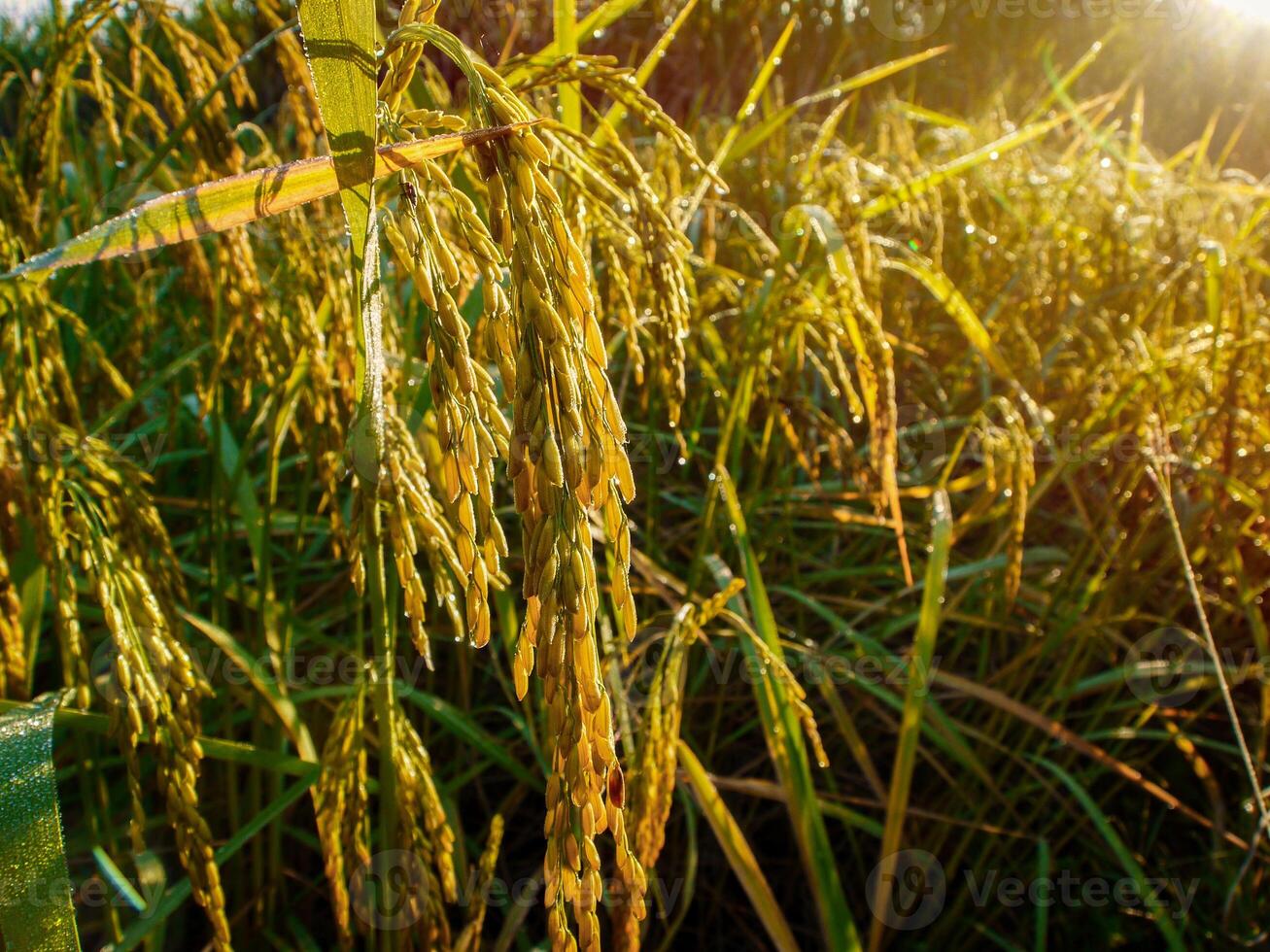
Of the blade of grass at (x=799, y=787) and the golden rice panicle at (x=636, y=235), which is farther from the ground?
the golden rice panicle at (x=636, y=235)

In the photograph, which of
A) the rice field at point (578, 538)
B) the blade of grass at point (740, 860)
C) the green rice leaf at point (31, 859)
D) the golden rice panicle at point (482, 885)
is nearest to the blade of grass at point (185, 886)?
the rice field at point (578, 538)

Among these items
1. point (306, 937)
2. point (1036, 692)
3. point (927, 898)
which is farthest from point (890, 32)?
point (306, 937)

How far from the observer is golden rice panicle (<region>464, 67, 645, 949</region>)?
505 millimetres

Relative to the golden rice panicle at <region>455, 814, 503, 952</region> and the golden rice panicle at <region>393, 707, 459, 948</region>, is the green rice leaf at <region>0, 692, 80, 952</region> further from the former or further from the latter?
the golden rice panicle at <region>455, 814, 503, 952</region>

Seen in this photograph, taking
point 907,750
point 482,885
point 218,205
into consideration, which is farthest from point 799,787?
point 218,205

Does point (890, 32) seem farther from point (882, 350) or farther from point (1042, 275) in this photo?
point (882, 350)

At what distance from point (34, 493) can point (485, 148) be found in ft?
2.64

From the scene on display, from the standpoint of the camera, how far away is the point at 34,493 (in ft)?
3.52
